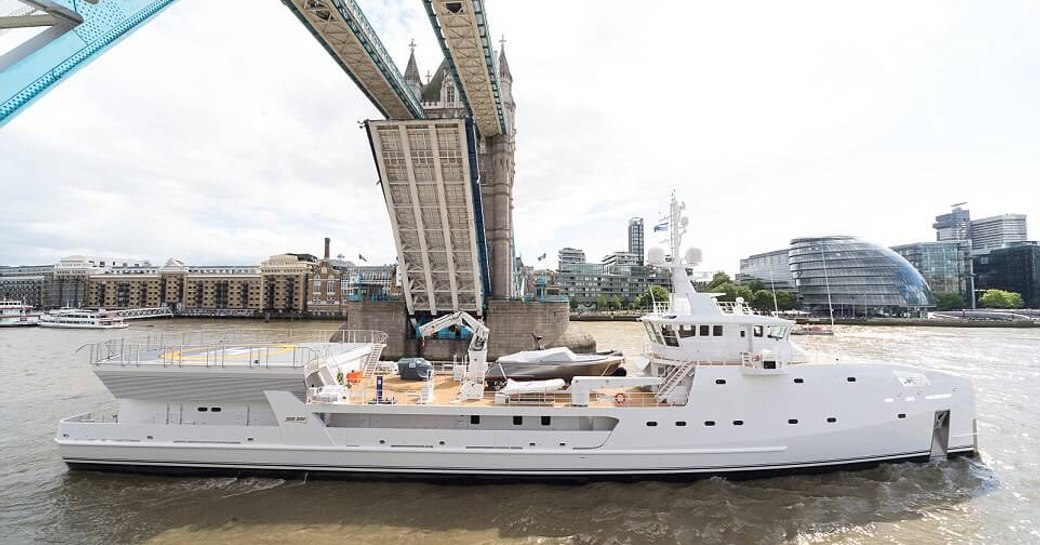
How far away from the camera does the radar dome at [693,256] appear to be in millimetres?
13367

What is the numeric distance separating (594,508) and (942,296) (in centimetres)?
10820

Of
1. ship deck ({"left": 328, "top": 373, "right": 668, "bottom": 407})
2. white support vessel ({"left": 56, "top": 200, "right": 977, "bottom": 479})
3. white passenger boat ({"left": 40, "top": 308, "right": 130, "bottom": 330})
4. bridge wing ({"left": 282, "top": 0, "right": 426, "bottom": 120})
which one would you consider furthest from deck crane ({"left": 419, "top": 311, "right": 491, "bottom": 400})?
white passenger boat ({"left": 40, "top": 308, "right": 130, "bottom": 330})

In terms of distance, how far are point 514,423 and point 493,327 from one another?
1854 centimetres

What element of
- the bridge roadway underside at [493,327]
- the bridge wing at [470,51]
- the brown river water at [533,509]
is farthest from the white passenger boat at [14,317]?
the bridge wing at [470,51]

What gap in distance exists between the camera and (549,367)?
42.4 feet

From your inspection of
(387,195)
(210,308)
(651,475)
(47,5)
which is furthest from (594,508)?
(210,308)

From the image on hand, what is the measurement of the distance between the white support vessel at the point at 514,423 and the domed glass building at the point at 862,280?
231 ft

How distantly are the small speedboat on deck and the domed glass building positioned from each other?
7185 cm

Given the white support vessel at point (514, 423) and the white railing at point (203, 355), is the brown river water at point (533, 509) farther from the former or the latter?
the white railing at point (203, 355)

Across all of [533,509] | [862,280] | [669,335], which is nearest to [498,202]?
[669,335]

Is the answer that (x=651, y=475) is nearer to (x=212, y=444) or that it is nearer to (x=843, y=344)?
(x=212, y=444)

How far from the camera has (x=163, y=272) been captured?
9038cm

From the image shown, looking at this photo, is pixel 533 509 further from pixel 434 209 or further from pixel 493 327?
pixel 493 327

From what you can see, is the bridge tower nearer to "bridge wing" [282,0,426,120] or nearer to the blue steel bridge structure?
the blue steel bridge structure
